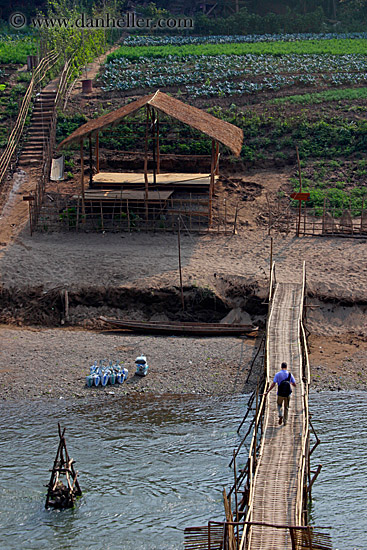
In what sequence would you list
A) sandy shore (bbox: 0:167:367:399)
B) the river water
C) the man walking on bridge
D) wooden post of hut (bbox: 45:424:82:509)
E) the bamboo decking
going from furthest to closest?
sandy shore (bbox: 0:167:367:399) → the man walking on bridge → wooden post of hut (bbox: 45:424:82:509) → the river water → the bamboo decking

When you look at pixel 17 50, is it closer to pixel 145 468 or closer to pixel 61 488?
pixel 145 468

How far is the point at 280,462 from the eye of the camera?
15320 millimetres

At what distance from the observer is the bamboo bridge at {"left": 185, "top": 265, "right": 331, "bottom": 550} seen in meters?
13.0

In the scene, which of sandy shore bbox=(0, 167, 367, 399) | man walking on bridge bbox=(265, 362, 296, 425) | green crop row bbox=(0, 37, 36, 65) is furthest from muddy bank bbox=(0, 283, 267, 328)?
green crop row bbox=(0, 37, 36, 65)

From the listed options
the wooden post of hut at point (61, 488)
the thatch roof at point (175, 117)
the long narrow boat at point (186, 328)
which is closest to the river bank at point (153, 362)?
the long narrow boat at point (186, 328)

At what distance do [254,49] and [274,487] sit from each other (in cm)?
4496

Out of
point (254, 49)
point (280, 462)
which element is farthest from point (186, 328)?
point (254, 49)

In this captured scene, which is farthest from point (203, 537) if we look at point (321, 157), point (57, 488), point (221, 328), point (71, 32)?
point (71, 32)

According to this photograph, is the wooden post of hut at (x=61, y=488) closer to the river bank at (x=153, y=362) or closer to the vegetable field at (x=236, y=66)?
the river bank at (x=153, y=362)

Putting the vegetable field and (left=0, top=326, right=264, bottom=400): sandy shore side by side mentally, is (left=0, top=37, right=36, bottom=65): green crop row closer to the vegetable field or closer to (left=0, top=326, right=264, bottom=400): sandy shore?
the vegetable field

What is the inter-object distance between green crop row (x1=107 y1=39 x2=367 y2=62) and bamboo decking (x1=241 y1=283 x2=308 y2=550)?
117ft

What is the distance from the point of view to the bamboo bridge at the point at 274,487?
513 inches

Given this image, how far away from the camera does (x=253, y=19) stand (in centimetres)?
6381

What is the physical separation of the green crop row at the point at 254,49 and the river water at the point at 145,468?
118 feet
